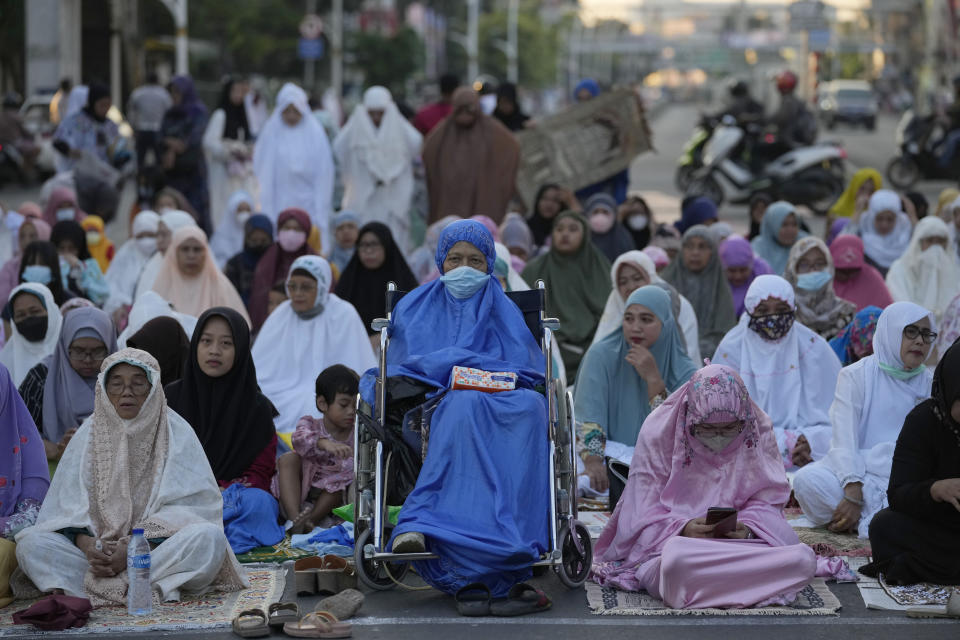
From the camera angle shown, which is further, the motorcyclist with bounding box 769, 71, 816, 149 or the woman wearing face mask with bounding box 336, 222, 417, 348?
the motorcyclist with bounding box 769, 71, 816, 149

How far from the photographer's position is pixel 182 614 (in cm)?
520

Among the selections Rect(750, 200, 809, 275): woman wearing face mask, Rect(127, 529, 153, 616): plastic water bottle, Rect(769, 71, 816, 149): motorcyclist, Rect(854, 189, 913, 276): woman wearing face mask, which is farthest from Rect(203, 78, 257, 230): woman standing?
Rect(127, 529, 153, 616): plastic water bottle

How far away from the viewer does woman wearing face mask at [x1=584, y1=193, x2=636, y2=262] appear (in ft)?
35.1

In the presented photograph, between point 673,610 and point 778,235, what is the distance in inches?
230

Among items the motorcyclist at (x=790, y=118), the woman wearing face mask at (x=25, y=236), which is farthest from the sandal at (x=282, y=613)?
the motorcyclist at (x=790, y=118)

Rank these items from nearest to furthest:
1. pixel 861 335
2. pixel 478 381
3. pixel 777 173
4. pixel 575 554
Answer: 1. pixel 478 381
2. pixel 575 554
3. pixel 861 335
4. pixel 777 173

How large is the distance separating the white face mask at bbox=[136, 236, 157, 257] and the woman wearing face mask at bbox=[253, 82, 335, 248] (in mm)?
2033

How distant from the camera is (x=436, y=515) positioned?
522 centimetres

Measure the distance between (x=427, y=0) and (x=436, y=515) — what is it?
2163 inches

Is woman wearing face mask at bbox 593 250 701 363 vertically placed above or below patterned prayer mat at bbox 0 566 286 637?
above

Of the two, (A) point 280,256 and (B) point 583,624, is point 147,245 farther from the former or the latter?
(B) point 583,624

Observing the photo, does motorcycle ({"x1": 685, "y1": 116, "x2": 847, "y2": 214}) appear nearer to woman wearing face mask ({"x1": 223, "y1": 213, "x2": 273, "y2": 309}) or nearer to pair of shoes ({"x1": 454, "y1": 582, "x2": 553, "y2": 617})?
woman wearing face mask ({"x1": 223, "y1": 213, "x2": 273, "y2": 309})

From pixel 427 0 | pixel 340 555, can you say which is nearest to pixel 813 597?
pixel 340 555

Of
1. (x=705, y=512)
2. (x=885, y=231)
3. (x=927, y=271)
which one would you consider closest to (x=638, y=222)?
(x=885, y=231)
